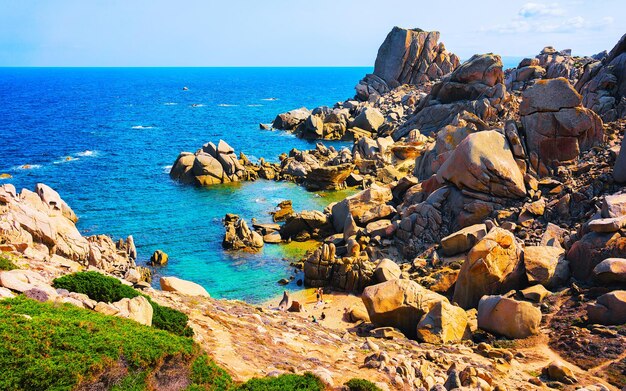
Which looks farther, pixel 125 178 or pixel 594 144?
pixel 125 178

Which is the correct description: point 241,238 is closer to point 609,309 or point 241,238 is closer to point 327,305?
point 327,305

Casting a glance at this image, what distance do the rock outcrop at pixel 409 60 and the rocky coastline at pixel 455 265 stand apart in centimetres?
6459

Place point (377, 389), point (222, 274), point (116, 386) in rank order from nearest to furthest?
point (116, 386), point (377, 389), point (222, 274)

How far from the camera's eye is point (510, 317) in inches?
957

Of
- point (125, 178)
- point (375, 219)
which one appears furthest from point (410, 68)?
point (375, 219)

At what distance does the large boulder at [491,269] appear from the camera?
27.7m

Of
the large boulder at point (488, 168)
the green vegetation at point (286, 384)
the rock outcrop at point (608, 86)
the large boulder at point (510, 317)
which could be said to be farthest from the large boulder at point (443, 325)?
the rock outcrop at point (608, 86)

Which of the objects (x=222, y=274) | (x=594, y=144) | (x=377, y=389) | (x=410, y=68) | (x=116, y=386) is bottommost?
(x=222, y=274)

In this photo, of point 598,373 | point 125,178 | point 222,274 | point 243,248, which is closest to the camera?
point 598,373

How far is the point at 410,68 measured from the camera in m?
123

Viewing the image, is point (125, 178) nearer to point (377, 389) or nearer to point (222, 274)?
point (222, 274)

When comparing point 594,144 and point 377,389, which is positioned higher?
point 594,144

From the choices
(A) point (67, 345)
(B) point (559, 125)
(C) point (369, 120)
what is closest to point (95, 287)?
(A) point (67, 345)

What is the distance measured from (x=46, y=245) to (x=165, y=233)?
2227 centimetres
